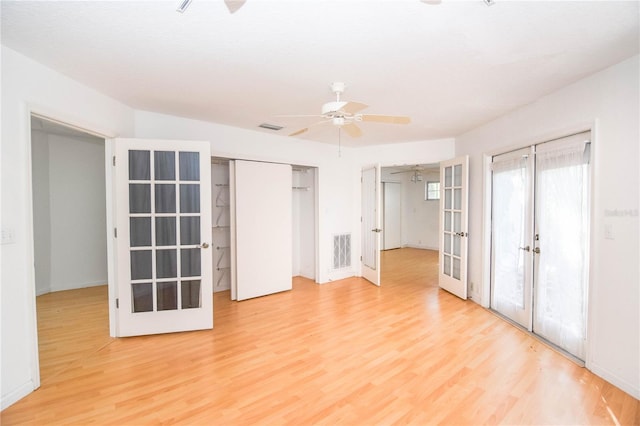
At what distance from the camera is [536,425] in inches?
71.6

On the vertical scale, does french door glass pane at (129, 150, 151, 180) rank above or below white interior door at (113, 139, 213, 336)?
above

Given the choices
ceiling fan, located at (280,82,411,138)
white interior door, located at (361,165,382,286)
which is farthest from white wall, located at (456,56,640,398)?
white interior door, located at (361,165,382,286)

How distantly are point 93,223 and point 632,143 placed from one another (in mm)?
6841

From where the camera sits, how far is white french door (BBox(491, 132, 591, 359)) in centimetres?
258

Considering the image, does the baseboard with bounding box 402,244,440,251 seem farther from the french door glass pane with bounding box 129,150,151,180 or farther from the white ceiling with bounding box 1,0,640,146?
the french door glass pane with bounding box 129,150,151,180

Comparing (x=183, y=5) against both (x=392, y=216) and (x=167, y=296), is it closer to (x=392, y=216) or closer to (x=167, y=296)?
(x=167, y=296)

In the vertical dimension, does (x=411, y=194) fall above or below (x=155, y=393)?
above

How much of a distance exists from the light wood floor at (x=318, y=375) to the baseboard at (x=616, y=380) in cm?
5

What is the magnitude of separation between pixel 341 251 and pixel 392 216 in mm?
3850

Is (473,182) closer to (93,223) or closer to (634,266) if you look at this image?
(634,266)

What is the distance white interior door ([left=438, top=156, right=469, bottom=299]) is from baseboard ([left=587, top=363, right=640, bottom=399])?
1792 mm

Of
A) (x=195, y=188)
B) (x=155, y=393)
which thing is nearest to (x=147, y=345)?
(x=155, y=393)

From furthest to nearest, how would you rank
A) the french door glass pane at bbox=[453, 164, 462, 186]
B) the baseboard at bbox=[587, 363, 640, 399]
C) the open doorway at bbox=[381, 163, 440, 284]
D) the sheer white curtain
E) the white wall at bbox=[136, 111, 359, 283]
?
the open doorway at bbox=[381, 163, 440, 284], the french door glass pane at bbox=[453, 164, 462, 186], the white wall at bbox=[136, 111, 359, 283], the sheer white curtain, the baseboard at bbox=[587, 363, 640, 399]

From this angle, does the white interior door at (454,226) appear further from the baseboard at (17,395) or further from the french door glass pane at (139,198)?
the baseboard at (17,395)
